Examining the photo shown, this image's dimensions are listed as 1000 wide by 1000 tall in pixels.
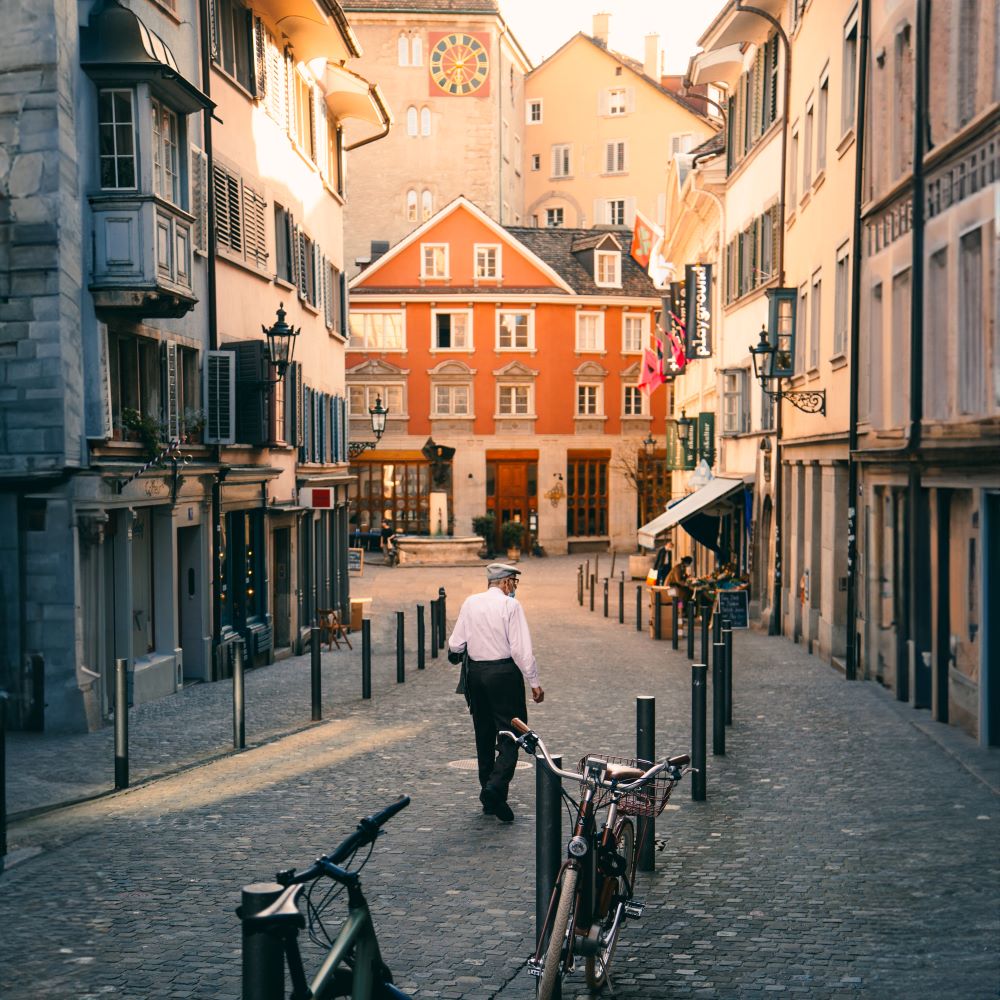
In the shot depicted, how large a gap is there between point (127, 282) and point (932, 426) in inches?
333

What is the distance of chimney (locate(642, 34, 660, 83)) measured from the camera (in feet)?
275

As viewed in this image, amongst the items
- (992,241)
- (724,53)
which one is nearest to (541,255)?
(724,53)

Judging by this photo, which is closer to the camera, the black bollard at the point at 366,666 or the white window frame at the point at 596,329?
the black bollard at the point at 366,666

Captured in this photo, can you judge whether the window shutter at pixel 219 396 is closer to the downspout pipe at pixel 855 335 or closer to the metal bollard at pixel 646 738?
the downspout pipe at pixel 855 335

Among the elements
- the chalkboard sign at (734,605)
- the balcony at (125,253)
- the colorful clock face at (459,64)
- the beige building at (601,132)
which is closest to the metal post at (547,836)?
the balcony at (125,253)

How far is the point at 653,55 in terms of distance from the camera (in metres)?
84.1

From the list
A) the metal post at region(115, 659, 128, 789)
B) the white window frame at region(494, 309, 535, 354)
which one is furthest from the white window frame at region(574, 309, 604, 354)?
the metal post at region(115, 659, 128, 789)

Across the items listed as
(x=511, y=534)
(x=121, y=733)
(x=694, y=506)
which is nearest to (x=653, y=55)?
(x=511, y=534)

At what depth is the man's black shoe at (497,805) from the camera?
985 centimetres

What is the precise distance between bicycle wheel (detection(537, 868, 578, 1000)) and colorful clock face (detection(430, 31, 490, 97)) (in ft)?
217

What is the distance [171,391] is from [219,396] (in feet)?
5.32

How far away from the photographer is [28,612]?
1512 cm

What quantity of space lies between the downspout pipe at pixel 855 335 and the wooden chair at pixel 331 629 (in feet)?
31.2

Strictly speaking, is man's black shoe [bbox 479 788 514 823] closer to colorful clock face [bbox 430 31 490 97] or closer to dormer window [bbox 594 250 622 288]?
dormer window [bbox 594 250 622 288]
